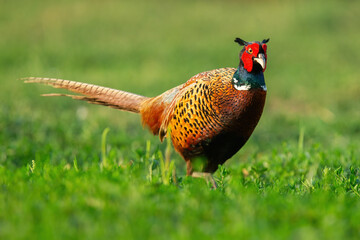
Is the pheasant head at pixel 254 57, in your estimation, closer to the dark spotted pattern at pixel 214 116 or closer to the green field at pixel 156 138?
the dark spotted pattern at pixel 214 116

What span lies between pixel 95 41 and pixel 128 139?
349 inches

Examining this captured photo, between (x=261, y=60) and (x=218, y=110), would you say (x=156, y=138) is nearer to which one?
(x=218, y=110)

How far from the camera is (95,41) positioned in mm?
15047

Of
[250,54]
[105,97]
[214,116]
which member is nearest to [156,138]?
[105,97]

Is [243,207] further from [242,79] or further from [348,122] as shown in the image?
[348,122]

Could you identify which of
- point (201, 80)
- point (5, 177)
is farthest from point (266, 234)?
point (201, 80)

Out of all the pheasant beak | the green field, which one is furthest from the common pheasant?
the green field

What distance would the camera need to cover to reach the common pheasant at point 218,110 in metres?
4.09

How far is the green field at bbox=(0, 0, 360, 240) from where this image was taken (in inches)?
99.9

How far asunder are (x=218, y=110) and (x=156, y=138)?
10.4 feet

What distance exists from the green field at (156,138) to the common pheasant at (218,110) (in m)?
0.30

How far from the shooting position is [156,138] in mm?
7207

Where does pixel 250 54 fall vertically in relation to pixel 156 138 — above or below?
above

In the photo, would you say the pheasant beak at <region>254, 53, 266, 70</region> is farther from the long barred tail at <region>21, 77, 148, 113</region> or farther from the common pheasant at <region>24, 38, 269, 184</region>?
the long barred tail at <region>21, 77, 148, 113</region>
